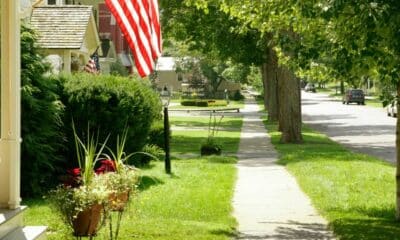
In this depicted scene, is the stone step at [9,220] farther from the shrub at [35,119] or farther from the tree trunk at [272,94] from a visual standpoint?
the tree trunk at [272,94]

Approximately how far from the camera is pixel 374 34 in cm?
857

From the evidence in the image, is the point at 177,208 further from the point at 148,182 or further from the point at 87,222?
the point at 87,222

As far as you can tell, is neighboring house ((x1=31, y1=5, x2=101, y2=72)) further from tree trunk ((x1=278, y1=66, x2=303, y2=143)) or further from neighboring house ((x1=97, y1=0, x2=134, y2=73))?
neighboring house ((x1=97, y1=0, x2=134, y2=73))

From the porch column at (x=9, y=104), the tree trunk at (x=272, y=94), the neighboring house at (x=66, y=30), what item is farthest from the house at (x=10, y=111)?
the tree trunk at (x=272, y=94)

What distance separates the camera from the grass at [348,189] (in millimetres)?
10234

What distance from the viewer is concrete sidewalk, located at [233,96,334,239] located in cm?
995

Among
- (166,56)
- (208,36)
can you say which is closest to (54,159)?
(208,36)

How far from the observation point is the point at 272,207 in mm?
12344

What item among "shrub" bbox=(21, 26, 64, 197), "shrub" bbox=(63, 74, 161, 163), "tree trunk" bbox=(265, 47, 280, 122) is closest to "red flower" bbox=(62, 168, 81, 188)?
"shrub" bbox=(21, 26, 64, 197)

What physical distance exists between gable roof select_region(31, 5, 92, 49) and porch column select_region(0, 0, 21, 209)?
15.4 metres

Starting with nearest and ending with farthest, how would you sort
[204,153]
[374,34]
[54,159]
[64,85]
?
[374,34], [54,159], [64,85], [204,153]

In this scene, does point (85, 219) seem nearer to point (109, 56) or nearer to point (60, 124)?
point (60, 124)

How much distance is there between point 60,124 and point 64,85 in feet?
3.59

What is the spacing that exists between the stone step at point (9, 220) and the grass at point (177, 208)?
138cm
